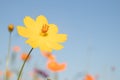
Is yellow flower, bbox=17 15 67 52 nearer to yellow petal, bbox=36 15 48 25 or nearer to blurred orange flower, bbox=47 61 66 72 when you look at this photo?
yellow petal, bbox=36 15 48 25

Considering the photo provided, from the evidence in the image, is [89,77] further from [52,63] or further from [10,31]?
[10,31]

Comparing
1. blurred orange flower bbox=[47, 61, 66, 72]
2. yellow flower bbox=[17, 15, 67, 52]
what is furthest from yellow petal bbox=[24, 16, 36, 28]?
blurred orange flower bbox=[47, 61, 66, 72]

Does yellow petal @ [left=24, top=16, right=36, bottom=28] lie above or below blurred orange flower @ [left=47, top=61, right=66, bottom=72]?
below

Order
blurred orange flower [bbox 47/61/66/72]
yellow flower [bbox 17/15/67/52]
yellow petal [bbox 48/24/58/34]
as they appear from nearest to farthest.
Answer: yellow flower [bbox 17/15/67/52]
yellow petal [bbox 48/24/58/34]
blurred orange flower [bbox 47/61/66/72]

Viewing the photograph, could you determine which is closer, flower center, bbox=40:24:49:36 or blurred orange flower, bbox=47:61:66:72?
flower center, bbox=40:24:49:36

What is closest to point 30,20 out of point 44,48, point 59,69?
point 44,48

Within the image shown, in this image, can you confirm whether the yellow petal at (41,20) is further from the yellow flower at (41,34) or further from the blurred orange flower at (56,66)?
the blurred orange flower at (56,66)

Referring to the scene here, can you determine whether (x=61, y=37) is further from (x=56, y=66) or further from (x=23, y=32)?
(x=56, y=66)

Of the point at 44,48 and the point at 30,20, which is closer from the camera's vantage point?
the point at 44,48
